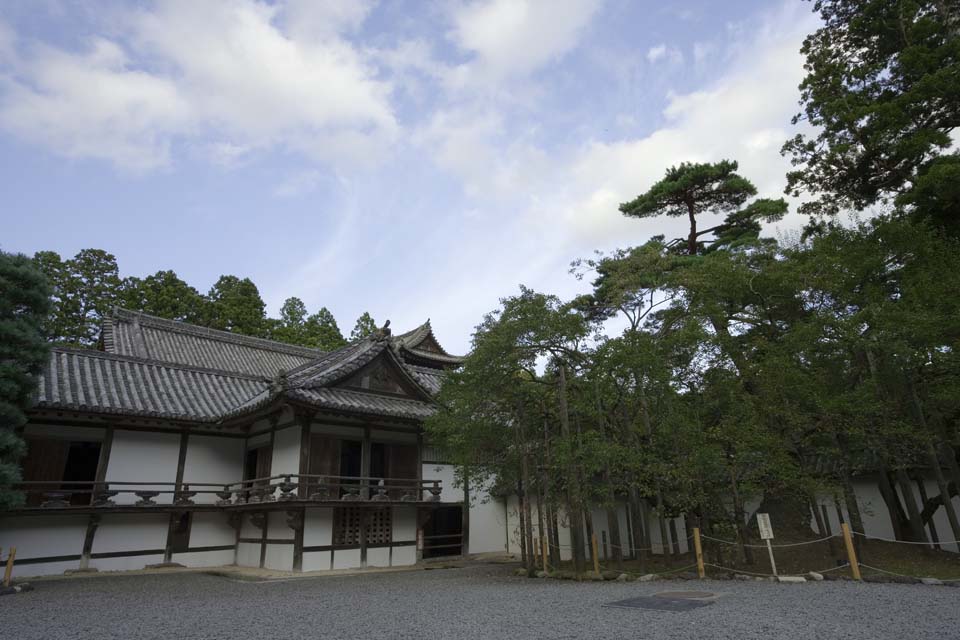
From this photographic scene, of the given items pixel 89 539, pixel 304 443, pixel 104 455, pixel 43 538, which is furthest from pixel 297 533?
pixel 43 538

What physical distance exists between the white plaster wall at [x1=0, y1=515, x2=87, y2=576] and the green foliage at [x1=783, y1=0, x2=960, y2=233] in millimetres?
20870

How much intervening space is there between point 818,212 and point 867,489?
33.4 ft

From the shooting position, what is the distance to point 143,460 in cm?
1455

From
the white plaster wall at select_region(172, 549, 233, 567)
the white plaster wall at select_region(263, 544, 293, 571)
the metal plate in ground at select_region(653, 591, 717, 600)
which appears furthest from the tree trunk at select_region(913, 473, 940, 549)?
the white plaster wall at select_region(172, 549, 233, 567)

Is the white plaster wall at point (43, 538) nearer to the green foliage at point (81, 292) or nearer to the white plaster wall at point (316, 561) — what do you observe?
the white plaster wall at point (316, 561)

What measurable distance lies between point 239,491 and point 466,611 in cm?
904

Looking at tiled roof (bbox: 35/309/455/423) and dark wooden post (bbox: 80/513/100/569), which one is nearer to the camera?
dark wooden post (bbox: 80/513/100/569)

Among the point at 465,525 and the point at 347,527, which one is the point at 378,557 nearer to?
the point at 347,527

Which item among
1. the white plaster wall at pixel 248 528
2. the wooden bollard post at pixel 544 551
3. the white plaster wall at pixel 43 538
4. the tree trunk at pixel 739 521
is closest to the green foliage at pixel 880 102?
the tree trunk at pixel 739 521

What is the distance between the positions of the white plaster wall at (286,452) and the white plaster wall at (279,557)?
1851 millimetres

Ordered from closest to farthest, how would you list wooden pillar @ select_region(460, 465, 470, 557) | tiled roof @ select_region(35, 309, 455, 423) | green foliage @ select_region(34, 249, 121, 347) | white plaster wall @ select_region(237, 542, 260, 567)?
tiled roof @ select_region(35, 309, 455, 423) → white plaster wall @ select_region(237, 542, 260, 567) → wooden pillar @ select_region(460, 465, 470, 557) → green foliage @ select_region(34, 249, 121, 347)

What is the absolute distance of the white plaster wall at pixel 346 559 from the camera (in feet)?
45.4

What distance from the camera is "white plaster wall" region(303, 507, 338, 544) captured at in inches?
533

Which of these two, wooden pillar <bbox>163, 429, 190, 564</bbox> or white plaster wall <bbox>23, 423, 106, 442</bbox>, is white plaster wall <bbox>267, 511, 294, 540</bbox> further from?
white plaster wall <bbox>23, 423, 106, 442</bbox>
